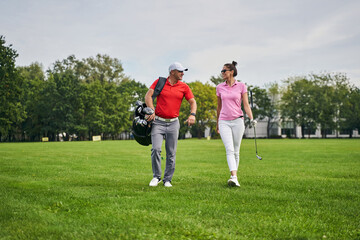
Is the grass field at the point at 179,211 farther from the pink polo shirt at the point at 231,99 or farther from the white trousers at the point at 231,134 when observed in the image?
the pink polo shirt at the point at 231,99

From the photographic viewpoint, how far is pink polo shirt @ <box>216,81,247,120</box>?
7.25 m

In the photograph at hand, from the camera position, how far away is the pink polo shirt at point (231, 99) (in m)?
7.25

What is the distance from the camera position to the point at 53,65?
7538 centimetres

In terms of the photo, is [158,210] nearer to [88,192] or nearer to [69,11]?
[88,192]

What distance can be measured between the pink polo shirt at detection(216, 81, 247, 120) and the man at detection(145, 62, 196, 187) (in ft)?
2.34

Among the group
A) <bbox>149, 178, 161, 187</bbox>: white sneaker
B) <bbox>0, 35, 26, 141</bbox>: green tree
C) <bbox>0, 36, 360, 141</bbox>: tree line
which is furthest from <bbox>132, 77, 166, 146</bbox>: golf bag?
<bbox>0, 36, 360, 141</bbox>: tree line

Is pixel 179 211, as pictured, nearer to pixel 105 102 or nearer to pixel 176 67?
pixel 176 67

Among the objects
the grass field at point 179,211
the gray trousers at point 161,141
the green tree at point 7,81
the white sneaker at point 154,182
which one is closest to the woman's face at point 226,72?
the gray trousers at point 161,141

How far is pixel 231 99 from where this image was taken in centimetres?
725

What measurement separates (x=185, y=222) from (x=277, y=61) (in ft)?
164

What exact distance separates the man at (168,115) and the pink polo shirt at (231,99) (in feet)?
2.34

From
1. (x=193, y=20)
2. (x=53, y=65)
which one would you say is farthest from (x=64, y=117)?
(x=193, y=20)

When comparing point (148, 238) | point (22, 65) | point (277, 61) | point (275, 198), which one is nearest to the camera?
point (148, 238)

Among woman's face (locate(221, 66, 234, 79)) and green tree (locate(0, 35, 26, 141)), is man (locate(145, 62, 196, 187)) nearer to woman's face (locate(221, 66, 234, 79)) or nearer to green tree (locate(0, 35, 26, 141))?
woman's face (locate(221, 66, 234, 79))
